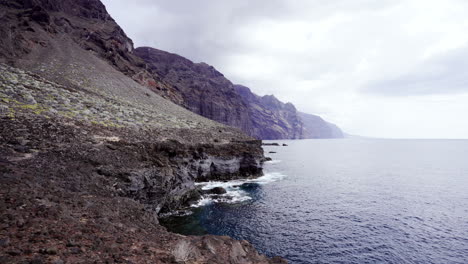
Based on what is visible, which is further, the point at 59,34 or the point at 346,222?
the point at 59,34

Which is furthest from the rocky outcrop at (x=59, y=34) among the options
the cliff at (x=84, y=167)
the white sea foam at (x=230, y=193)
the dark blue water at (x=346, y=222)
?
the dark blue water at (x=346, y=222)

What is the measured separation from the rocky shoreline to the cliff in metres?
0.06

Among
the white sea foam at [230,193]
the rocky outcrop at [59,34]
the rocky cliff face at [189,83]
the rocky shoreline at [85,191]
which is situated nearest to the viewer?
the rocky shoreline at [85,191]

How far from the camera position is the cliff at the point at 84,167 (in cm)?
879

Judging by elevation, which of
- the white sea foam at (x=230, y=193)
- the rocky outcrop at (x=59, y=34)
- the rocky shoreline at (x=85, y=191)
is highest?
the rocky outcrop at (x=59, y=34)

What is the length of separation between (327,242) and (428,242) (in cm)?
1148

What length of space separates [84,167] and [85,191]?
4159 millimetres

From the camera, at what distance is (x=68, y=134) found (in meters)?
22.2

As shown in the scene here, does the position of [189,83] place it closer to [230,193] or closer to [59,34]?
[59,34]

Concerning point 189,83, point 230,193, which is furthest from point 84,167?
point 189,83

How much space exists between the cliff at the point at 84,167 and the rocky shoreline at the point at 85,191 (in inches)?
2.4

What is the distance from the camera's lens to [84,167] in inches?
720

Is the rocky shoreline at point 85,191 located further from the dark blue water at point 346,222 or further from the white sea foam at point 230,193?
the dark blue water at point 346,222

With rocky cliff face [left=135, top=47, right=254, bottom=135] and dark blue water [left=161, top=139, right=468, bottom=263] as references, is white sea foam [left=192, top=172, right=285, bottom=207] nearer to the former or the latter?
dark blue water [left=161, top=139, right=468, bottom=263]
